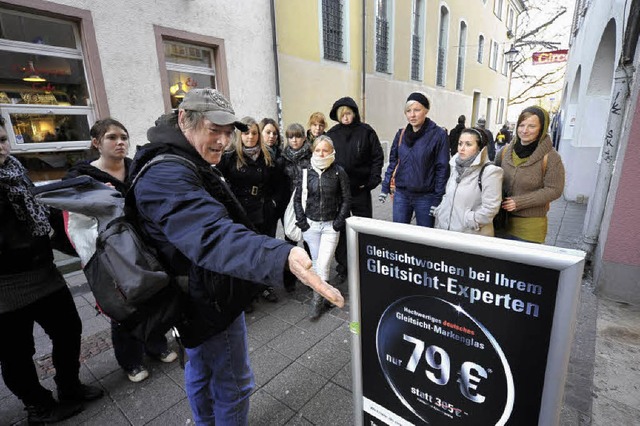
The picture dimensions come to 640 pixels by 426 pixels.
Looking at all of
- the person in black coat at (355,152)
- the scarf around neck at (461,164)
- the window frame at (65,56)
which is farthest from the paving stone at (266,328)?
the window frame at (65,56)

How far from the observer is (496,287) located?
38.5 inches

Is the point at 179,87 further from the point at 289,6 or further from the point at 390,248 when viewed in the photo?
the point at 390,248

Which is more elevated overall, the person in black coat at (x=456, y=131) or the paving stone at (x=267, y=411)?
the person in black coat at (x=456, y=131)

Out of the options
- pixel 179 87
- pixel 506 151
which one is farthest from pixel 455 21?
pixel 506 151

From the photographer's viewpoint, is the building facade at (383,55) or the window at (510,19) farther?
the window at (510,19)

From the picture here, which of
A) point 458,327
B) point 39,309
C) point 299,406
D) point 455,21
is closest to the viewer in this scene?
point 458,327

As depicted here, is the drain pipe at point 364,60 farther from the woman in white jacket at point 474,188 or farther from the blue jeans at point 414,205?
the woman in white jacket at point 474,188

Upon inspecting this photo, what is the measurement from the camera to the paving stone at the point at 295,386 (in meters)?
2.32

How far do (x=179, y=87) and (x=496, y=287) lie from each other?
6.42 m

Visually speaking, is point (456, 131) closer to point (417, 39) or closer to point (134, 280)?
point (417, 39)

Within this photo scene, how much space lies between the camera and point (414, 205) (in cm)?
375

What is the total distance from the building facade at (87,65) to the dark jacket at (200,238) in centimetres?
444

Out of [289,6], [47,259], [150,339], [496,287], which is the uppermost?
[289,6]

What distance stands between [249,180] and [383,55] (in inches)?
388
